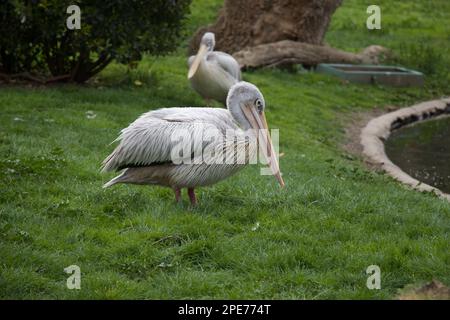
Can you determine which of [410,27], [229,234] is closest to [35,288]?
[229,234]

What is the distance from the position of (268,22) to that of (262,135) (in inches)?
377

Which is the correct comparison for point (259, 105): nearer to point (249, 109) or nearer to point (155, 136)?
point (249, 109)

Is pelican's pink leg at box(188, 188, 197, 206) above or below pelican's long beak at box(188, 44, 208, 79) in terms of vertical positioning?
below

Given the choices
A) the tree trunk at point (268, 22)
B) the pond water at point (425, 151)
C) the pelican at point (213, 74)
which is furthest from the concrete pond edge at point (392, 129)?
the tree trunk at point (268, 22)

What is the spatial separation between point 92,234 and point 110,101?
16.9ft

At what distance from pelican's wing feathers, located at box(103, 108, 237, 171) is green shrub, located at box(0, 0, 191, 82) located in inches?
178

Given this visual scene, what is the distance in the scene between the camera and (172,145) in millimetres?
6328

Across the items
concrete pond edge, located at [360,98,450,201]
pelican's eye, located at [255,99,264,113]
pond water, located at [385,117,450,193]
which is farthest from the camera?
pond water, located at [385,117,450,193]

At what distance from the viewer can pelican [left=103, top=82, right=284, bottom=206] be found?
629 cm

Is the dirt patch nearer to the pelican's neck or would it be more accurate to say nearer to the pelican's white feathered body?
the pelican's neck

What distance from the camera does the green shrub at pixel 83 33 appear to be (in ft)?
34.8

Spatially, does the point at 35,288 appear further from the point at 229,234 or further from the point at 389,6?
the point at 389,6

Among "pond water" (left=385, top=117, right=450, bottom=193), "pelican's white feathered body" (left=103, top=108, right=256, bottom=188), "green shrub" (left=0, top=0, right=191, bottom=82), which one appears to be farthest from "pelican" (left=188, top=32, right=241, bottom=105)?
"pelican's white feathered body" (left=103, top=108, right=256, bottom=188)

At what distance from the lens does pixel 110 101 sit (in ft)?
35.3
